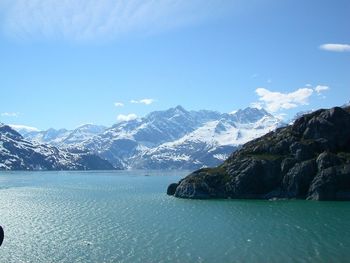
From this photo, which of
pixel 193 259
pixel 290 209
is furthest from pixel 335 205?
pixel 193 259

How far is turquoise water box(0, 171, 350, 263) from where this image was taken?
68.2m

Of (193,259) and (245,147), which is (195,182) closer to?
(245,147)

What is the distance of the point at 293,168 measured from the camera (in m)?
156

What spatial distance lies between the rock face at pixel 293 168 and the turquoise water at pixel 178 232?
13.4 metres

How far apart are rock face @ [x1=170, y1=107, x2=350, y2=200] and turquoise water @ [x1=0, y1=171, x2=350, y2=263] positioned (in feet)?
43.9

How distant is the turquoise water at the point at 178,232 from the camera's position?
68.2 meters

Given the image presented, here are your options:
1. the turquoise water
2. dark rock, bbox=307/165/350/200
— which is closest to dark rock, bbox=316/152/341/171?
dark rock, bbox=307/165/350/200

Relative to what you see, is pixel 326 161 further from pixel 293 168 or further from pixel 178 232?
pixel 178 232

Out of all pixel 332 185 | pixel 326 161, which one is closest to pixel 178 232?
pixel 332 185

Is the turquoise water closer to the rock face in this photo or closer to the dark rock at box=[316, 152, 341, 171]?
the rock face

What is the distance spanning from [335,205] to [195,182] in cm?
5238

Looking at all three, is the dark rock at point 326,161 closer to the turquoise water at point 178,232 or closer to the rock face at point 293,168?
the rock face at point 293,168

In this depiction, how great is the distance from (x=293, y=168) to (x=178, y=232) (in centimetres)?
7952

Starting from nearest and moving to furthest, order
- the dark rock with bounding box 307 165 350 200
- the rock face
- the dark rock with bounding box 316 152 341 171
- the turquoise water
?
1. the turquoise water
2. the dark rock with bounding box 307 165 350 200
3. the rock face
4. the dark rock with bounding box 316 152 341 171
